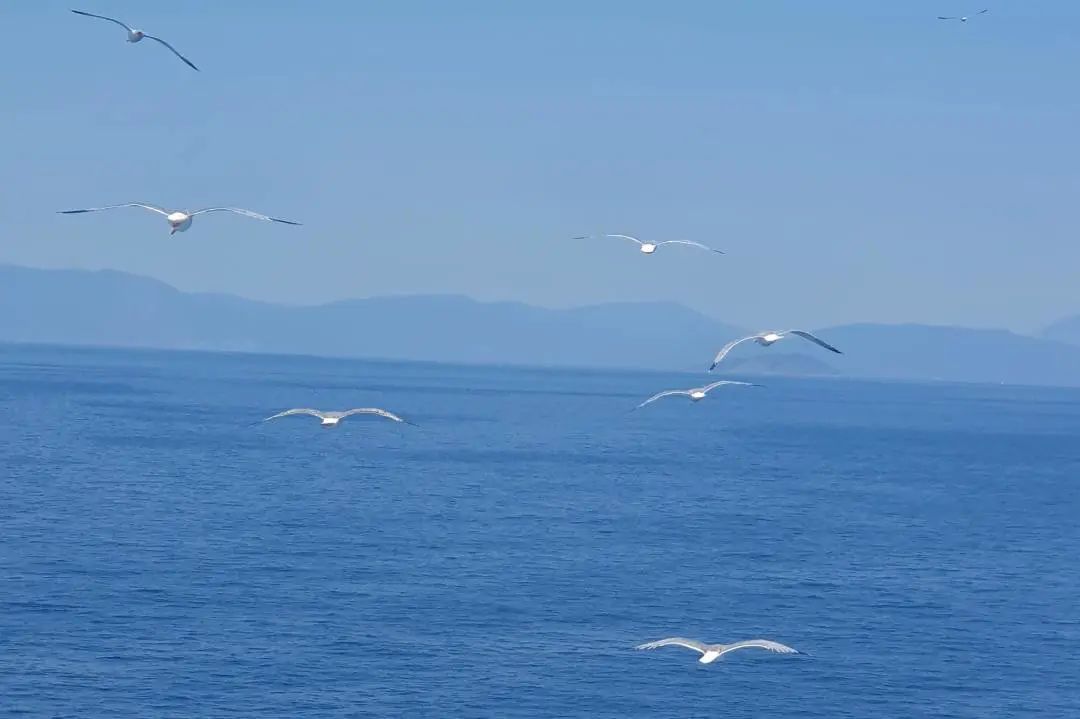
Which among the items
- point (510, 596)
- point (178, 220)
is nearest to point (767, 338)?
point (178, 220)

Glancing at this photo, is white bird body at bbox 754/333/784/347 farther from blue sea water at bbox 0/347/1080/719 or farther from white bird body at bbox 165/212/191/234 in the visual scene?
white bird body at bbox 165/212/191/234

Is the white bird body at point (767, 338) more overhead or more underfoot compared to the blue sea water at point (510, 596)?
more overhead

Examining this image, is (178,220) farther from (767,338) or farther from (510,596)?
(510,596)

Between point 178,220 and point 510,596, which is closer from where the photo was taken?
point 178,220

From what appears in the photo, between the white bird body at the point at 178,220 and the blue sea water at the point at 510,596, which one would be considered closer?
the white bird body at the point at 178,220

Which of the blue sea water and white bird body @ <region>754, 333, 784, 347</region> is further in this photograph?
the blue sea water

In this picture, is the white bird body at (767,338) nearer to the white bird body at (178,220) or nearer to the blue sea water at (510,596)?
the blue sea water at (510,596)

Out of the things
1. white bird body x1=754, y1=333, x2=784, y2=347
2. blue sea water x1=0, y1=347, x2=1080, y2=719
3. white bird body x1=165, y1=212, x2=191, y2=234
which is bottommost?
blue sea water x1=0, y1=347, x2=1080, y2=719

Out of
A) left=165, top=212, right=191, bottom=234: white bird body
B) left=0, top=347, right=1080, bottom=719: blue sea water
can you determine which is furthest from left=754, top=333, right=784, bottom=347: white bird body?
left=165, top=212, right=191, bottom=234: white bird body

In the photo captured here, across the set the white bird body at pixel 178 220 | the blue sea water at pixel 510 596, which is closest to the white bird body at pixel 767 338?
the blue sea water at pixel 510 596

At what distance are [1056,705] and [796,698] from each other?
512 inches

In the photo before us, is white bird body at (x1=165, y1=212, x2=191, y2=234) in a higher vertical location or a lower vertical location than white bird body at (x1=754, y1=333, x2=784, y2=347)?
higher

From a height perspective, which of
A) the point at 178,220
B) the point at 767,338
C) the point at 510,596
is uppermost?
the point at 178,220

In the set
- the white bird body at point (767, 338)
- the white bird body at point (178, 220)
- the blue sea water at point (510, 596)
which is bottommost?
the blue sea water at point (510, 596)
